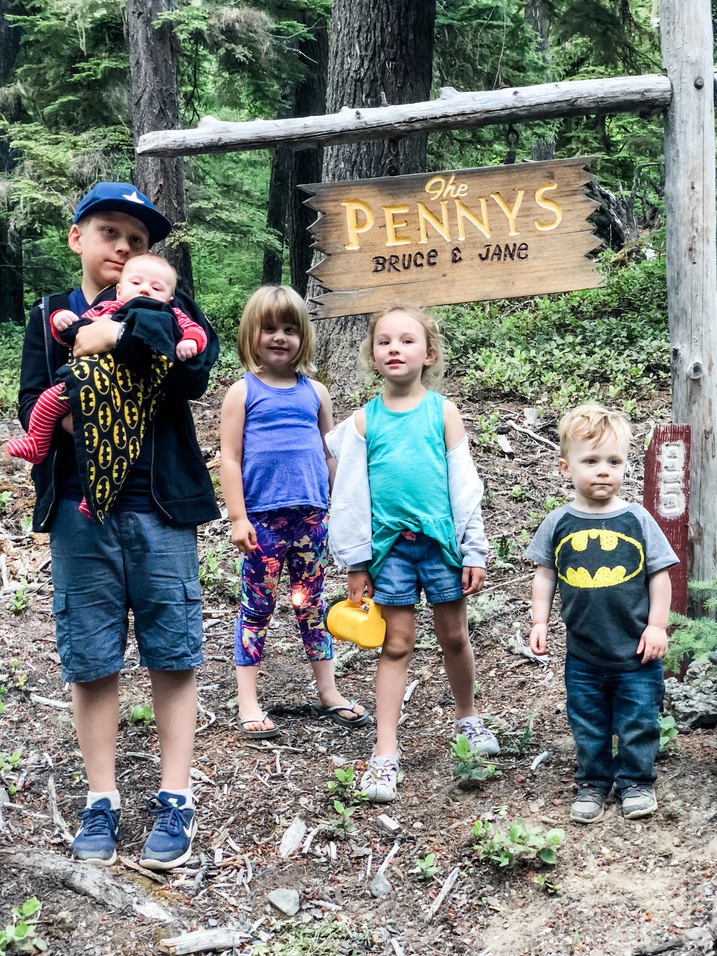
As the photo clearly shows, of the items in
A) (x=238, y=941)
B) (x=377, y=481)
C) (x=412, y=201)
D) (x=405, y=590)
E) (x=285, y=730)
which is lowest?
(x=238, y=941)

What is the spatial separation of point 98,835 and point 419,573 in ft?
4.95

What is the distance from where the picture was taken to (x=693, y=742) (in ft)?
12.4

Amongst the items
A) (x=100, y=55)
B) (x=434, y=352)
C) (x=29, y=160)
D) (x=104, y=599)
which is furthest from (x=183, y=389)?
(x=100, y=55)

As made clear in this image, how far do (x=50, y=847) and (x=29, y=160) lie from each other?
9.84 metres

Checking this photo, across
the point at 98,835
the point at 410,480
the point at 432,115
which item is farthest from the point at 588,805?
the point at 432,115

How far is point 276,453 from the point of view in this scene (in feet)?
13.1

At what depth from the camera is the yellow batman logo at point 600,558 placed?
3.29 metres

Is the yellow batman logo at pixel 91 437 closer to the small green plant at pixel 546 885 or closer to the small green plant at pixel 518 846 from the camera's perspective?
the small green plant at pixel 518 846

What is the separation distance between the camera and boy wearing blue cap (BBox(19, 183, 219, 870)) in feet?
10.1

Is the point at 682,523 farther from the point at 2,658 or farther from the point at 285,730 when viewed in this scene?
the point at 2,658

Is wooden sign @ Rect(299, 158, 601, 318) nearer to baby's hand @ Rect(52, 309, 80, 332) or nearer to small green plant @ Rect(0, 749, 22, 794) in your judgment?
baby's hand @ Rect(52, 309, 80, 332)

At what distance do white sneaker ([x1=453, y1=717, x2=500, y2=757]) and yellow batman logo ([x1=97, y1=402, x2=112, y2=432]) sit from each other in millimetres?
2016

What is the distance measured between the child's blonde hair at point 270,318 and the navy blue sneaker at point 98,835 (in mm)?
1917

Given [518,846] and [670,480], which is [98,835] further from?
[670,480]
